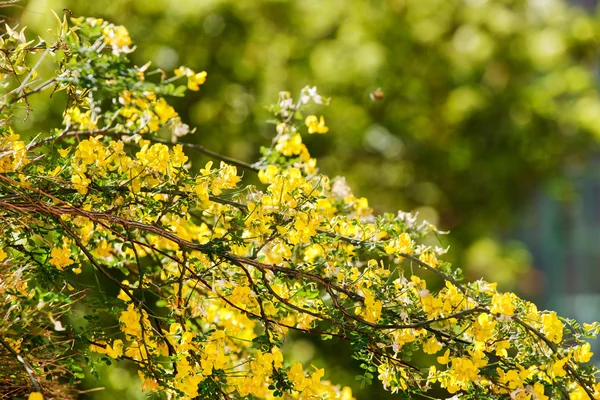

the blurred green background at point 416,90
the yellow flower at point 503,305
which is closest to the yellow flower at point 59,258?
the yellow flower at point 503,305

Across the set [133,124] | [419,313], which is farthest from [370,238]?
[133,124]

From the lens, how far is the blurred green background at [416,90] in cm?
733

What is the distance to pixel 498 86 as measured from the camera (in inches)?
352

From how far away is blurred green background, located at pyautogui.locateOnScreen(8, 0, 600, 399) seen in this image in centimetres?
733

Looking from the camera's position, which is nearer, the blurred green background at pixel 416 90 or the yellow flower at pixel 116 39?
the yellow flower at pixel 116 39

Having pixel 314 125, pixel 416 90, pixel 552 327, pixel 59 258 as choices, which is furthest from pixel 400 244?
pixel 416 90

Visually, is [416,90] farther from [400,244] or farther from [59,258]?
[59,258]

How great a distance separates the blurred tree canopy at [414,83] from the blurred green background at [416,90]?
0.01m

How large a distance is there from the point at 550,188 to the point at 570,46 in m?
1.53

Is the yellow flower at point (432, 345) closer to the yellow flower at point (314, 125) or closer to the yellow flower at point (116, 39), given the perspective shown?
the yellow flower at point (314, 125)

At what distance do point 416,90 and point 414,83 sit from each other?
0.23 feet

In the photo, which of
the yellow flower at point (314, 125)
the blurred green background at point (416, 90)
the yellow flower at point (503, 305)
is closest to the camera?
the yellow flower at point (503, 305)

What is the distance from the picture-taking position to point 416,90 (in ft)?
27.5

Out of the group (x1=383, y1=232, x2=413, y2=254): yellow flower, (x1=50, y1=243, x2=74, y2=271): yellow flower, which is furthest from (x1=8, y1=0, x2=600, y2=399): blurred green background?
(x1=50, y1=243, x2=74, y2=271): yellow flower
